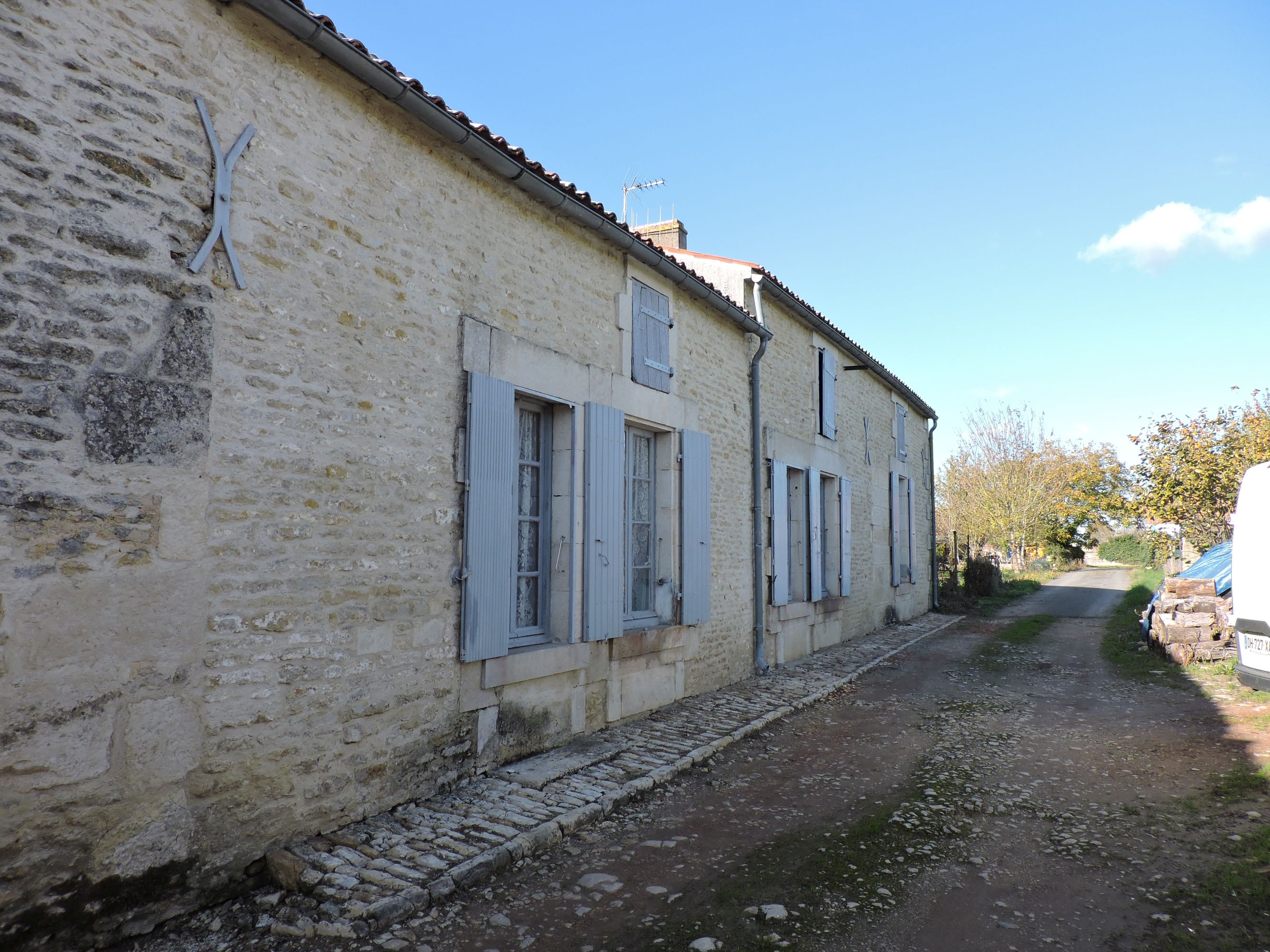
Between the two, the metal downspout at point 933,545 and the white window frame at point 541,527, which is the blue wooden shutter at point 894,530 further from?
the white window frame at point 541,527

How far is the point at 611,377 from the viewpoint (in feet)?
19.6

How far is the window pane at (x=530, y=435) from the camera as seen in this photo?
5.31 m

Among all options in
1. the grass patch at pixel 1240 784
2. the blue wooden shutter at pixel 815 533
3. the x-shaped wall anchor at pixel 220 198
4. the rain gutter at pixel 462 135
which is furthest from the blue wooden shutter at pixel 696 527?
the x-shaped wall anchor at pixel 220 198

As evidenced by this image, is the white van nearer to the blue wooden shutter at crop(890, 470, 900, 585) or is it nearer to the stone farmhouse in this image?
the stone farmhouse

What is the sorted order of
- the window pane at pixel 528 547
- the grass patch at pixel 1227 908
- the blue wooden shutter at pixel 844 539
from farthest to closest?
the blue wooden shutter at pixel 844 539
the window pane at pixel 528 547
the grass patch at pixel 1227 908

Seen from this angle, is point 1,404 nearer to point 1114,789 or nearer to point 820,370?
point 1114,789

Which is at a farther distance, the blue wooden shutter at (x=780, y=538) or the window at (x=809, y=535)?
the window at (x=809, y=535)

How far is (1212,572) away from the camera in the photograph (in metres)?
10.2

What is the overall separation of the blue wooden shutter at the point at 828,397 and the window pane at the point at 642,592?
4858mm

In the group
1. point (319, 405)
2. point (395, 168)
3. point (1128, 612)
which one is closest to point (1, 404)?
point (319, 405)

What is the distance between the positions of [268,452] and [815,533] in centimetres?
768

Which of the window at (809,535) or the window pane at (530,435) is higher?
the window pane at (530,435)

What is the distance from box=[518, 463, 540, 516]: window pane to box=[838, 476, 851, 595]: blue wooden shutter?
267 inches

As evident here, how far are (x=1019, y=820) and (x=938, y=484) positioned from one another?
27.4m
